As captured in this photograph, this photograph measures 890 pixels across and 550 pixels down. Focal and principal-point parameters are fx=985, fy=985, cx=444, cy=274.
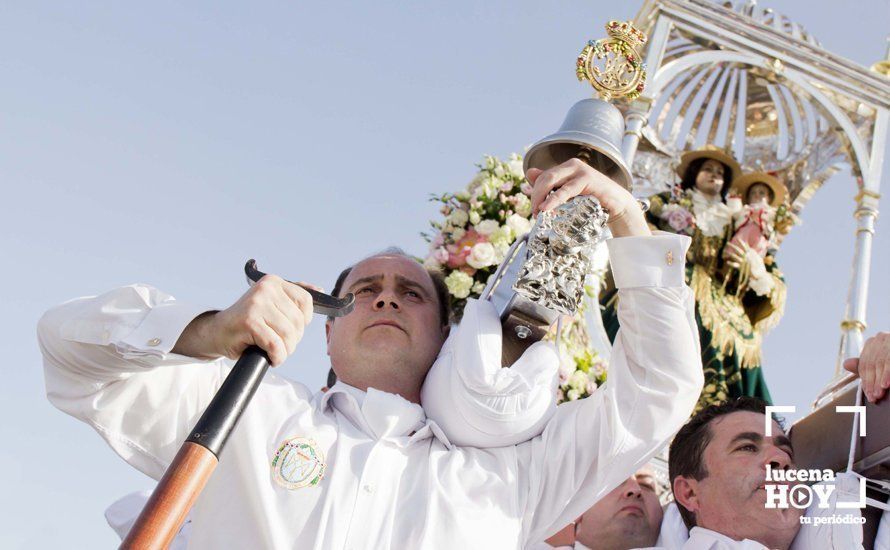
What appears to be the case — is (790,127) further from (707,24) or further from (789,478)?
(789,478)

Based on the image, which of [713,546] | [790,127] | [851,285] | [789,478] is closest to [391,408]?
[713,546]

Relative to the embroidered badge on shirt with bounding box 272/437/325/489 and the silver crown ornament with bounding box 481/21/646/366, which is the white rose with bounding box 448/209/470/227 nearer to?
the silver crown ornament with bounding box 481/21/646/366

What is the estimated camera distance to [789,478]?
3164 millimetres

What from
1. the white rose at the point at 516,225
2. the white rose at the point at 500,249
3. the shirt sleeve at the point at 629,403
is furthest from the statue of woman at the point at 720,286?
the shirt sleeve at the point at 629,403

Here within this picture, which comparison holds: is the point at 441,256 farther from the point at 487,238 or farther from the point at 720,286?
the point at 720,286

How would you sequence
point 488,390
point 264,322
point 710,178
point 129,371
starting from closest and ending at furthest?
point 264,322 → point 129,371 → point 488,390 → point 710,178

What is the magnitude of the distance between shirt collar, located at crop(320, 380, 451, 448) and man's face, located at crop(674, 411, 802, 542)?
936mm

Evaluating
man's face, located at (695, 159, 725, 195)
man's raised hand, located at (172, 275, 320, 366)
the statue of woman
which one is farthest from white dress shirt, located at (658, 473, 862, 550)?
man's face, located at (695, 159, 725, 195)

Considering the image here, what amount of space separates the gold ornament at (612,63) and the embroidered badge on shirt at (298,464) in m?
1.53

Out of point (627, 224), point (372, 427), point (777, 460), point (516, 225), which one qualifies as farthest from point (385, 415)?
point (516, 225)

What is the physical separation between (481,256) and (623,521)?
2.01 meters

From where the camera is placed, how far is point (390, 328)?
3.25 m

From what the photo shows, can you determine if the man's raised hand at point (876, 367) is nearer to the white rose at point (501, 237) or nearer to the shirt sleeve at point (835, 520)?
the shirt sleeve at point (835, 520)

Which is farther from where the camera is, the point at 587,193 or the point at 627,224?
the point at 627,224
